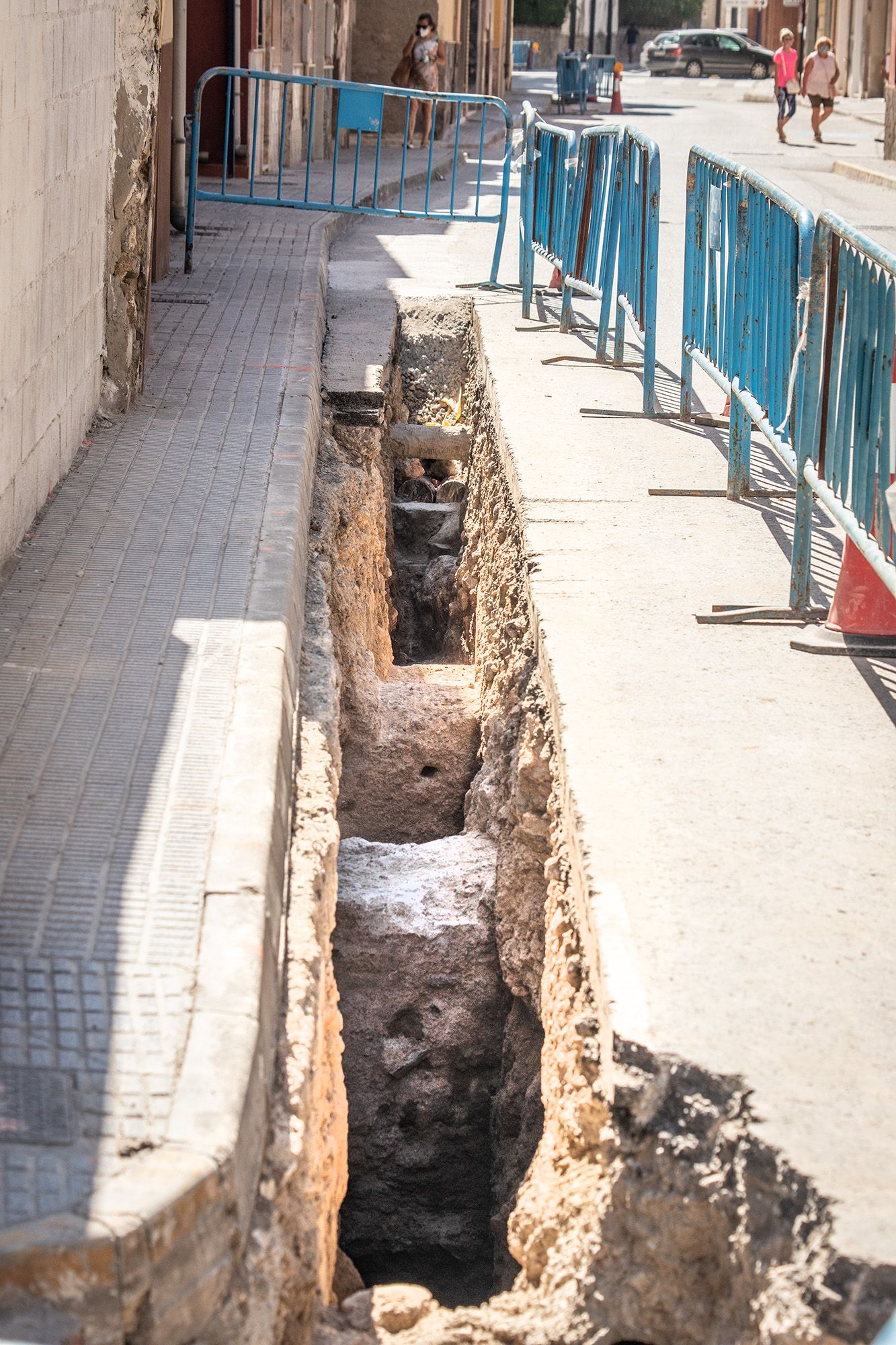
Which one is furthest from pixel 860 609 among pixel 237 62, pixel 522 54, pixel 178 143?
pixel 522 54

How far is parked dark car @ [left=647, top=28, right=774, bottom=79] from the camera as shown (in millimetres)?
51844

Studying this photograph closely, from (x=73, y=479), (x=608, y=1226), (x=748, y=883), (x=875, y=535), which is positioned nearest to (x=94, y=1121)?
(x=608, y=1226)

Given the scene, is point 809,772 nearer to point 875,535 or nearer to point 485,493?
point 875,535

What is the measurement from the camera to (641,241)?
7.63 m

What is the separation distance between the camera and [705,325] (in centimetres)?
646

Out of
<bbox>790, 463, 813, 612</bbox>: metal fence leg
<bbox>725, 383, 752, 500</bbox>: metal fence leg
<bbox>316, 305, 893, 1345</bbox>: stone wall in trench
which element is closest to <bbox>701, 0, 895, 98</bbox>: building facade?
<bbox>725, 383, 752, 500</bbox>: metal fence leg

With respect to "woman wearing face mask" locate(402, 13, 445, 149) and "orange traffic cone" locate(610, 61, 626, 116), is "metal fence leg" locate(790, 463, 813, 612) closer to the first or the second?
"woman wearing face mask" locate(402, 13, 445, 149)

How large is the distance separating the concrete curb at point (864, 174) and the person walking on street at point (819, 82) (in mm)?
5259

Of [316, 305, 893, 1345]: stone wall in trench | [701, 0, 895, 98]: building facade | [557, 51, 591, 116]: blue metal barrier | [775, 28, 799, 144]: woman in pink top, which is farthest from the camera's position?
[701, 0, 895, 98]: building facade

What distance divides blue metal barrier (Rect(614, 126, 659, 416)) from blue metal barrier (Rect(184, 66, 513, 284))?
2.71 metres

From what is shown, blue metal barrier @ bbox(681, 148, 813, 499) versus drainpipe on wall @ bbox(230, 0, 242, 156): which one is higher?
drainpipe on wall @ bbox(230, 0, 242, 156)

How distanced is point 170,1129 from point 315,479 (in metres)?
4.83

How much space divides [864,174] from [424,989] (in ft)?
60.7

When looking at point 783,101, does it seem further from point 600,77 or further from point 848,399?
point 848,399
